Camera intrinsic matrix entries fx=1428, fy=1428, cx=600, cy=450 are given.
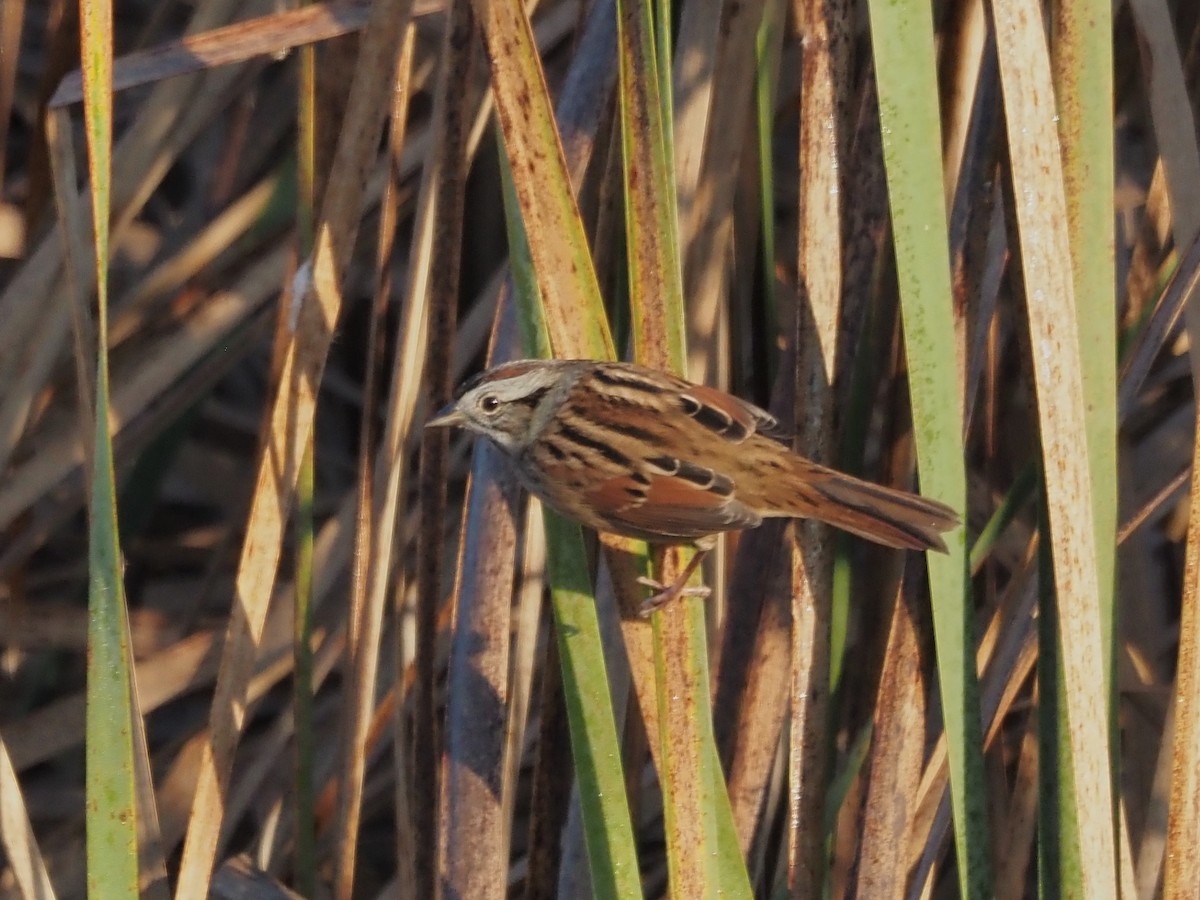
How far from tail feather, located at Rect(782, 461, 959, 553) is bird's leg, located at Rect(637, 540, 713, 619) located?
18cm

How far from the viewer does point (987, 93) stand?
180 cm

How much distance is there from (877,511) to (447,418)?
0.62 metres

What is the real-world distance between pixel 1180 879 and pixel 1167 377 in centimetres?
124

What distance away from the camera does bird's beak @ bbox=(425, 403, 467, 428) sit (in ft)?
6.55

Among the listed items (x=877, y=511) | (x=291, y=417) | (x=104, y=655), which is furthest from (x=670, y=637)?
(x=291, y=417)

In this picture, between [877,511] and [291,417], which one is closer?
[877,511]

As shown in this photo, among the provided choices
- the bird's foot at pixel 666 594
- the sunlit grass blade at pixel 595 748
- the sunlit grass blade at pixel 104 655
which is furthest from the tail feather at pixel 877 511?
the sunlit grass blade at pixel 104 655

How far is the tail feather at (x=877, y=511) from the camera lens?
160cm

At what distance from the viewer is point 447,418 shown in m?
2.02

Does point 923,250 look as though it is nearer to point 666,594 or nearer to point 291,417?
point 666,594

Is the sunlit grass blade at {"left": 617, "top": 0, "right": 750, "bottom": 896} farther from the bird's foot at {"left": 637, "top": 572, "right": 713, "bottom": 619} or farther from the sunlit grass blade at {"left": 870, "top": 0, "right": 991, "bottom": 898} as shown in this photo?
the sunlit grass blade at {"left": 870, "top": 0, "right": 991, "bottom": 898}

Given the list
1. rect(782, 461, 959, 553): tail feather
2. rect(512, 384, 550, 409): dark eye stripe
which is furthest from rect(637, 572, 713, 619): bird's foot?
rect(512, 384, 550, 409): dark eye stripe

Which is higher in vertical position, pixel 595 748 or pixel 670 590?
pixel 670 590

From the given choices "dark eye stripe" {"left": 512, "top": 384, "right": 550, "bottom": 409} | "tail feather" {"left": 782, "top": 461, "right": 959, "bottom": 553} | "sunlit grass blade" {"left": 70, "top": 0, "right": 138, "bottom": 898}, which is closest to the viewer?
"sunlit grass blade" {"left": 70, "top": 0, "right": 138, "bottom": 898}
